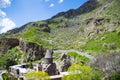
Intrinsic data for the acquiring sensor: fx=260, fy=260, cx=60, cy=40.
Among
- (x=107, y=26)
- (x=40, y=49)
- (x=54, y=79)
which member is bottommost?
(x=54, y=79)

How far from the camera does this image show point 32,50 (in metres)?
150

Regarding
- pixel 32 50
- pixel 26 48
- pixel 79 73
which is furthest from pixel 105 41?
pixel 79 73

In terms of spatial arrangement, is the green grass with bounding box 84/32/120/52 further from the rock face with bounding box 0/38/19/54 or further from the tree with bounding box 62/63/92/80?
the tree with bounding box 62/63/92/80

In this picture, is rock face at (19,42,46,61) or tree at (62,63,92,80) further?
rock face at (19,42,46,61)

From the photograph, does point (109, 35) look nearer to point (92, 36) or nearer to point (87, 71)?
point (92, 36)

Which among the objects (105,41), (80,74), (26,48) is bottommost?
(80,74)

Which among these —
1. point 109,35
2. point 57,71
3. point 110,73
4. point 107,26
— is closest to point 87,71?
point 110,73

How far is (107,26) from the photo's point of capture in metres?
183

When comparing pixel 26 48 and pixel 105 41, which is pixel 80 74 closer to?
pixel 26 48

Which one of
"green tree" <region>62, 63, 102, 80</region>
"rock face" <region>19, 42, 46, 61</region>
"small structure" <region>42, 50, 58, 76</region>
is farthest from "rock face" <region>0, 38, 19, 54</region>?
"green tree" <region>62, 63, 102, 80</region>

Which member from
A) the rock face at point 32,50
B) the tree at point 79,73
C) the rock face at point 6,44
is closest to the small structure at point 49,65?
the tree at point 79,73

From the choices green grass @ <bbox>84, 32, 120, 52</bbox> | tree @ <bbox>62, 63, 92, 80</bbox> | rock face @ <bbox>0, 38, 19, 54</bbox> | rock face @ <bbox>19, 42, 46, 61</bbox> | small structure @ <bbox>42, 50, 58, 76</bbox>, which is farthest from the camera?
→ rock face @ <bbox>0, 38, 19, 54</bbox>

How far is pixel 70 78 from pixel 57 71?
1919cm

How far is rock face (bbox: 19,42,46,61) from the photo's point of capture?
145625 mm
